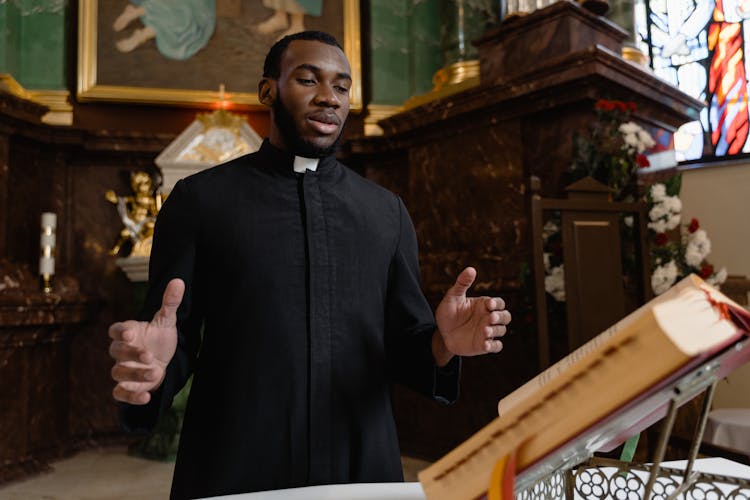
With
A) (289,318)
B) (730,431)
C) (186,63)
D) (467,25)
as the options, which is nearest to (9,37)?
(186,63)

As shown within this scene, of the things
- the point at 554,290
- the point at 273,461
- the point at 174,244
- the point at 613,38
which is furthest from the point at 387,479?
the point at 613,38

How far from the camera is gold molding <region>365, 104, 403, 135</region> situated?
22.7 ft

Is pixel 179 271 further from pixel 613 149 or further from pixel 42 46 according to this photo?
pixel 42 46

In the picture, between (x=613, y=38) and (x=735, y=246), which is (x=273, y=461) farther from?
(x=735, y=246)

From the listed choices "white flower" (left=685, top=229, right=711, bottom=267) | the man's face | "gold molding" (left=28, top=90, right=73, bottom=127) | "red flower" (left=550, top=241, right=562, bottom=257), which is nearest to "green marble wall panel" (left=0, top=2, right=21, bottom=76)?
"gold molding" (left=28, top=90, right=73, bottom=127)

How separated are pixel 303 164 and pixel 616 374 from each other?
1.32 m

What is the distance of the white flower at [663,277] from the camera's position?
14.2ft

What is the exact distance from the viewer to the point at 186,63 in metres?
6.80

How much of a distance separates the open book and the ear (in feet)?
4.08

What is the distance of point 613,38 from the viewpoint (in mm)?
5316

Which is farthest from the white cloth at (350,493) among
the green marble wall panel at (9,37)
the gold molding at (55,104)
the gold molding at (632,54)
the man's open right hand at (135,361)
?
the green marble wall panel at (9,37)

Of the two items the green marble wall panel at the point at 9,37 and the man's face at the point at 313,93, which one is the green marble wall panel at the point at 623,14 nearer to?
the man's face at the point at 313,93

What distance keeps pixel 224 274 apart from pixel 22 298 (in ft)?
13.9

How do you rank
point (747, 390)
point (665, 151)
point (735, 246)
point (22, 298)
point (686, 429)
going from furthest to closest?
point (735, 246)
point (747, 390)
point (665, 151)
point (22, 298)
point (686, 429)
